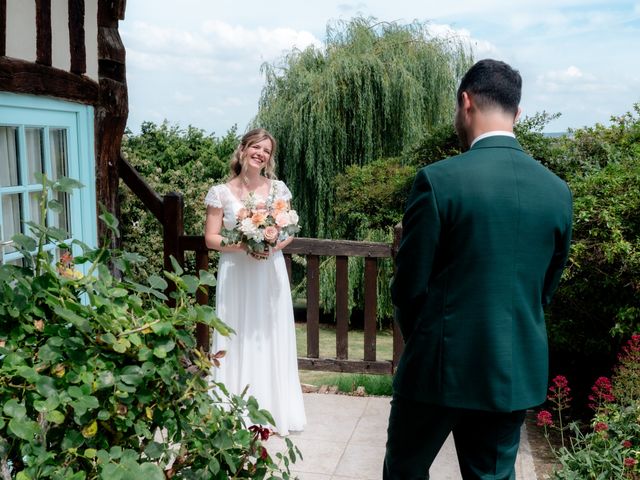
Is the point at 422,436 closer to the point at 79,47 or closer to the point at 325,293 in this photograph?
the point at 79,47

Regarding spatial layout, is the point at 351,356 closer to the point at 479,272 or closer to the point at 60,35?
the point at 60,35

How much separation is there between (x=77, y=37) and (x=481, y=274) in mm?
3238

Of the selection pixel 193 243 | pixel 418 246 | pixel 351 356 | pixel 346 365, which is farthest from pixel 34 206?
pixel 351 356

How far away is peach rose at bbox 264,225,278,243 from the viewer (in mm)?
4254

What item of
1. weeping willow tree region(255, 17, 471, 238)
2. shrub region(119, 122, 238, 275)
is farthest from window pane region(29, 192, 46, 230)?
weeping willow tree region(255, 17, 471, 238)

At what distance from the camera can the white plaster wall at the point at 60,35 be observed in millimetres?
4234

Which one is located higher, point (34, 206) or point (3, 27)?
point (3, 27)

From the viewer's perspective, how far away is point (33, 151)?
412 centimetres

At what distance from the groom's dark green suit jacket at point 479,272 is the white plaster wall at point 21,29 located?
2545mm

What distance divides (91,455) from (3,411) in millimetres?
248

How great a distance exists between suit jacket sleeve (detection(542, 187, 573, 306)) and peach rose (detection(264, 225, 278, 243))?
193 cm

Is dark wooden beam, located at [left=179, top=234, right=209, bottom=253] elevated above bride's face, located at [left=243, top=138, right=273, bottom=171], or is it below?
below

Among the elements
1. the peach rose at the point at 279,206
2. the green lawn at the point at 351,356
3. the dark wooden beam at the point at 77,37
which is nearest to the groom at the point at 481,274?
the peach rose at the point at 279,206

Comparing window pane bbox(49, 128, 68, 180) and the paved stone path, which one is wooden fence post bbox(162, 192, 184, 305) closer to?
window pane bbox(49, 128, 68, 180)
